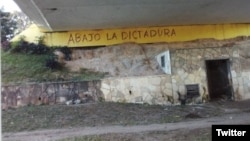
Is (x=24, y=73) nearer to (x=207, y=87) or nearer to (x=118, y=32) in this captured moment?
(x=118, y=32)

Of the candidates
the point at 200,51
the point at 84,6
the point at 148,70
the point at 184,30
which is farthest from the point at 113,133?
the point at 184,30

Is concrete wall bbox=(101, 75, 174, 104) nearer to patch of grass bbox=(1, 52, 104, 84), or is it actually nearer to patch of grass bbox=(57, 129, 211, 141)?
patch of grass bbox=(1, 52, 104, 84)

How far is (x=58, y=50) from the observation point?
680cm

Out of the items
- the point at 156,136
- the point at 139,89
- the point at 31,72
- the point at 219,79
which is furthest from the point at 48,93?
the point at 219,79

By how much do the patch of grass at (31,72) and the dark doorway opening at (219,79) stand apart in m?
2.03

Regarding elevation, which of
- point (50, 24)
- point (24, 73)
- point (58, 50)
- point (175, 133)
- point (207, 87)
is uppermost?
point (50, 24)

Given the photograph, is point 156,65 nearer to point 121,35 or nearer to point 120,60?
point 120,60

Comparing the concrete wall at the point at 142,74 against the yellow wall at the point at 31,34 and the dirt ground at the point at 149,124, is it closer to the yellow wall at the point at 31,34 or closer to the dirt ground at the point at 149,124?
the dirt ground at the point at 149,124

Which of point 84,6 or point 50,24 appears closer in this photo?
point 84,6

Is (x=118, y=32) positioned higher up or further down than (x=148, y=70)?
higher up

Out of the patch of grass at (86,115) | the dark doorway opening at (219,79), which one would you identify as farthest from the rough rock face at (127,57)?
the patch of grass at (86,115)

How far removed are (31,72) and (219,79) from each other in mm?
3533

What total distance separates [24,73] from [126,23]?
6.94 feet

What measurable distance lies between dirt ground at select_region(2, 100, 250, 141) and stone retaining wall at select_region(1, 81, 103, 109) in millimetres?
365
